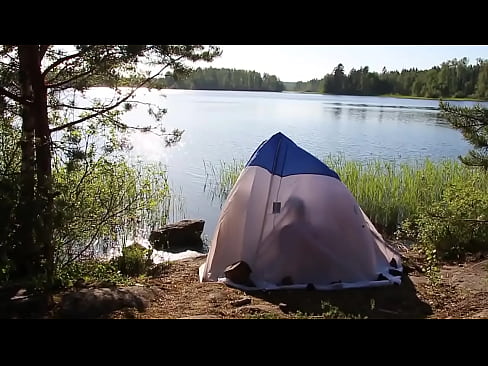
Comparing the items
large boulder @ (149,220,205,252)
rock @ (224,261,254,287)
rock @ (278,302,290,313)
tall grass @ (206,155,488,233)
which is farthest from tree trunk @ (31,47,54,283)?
tall grass @ (206,155,488,233)

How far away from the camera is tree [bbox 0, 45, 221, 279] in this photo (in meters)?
3.90

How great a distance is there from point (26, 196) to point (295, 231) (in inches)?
103

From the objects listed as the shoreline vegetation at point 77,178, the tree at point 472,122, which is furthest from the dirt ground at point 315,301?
the tree at point 472,122

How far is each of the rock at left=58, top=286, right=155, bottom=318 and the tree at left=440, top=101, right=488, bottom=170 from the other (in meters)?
3.33

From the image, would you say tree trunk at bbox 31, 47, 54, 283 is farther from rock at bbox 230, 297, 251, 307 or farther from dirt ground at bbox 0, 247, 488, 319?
rock at bbox 230, 297, 251, 307

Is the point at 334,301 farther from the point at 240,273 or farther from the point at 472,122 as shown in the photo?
the point at 472,122

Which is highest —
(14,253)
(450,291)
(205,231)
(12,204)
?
(12,204)

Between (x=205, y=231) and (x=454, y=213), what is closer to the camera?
(x=454, y=213)

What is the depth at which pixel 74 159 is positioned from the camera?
4.43 metres
